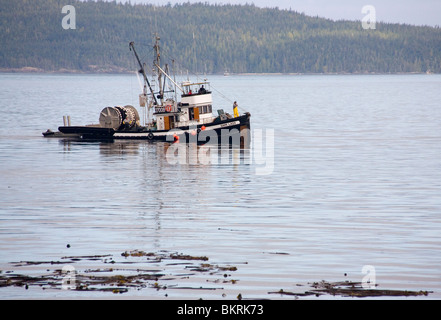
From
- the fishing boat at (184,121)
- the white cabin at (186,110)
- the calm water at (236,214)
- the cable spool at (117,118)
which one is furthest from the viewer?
the cable spool at (117,118)

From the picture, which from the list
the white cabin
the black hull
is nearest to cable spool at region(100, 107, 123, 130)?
the black hull

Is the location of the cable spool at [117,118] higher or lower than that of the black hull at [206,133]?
higher

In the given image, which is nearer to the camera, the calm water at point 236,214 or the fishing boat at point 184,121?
the calm water at point 236,214

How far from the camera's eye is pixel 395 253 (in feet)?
83.8

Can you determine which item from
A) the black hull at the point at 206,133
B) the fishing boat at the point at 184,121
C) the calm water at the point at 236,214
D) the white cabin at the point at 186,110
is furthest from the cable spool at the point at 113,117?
the calm water at the point at 236,214

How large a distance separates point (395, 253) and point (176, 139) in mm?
44613

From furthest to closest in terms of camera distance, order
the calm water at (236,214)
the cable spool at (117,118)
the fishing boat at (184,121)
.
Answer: the cable spool at (117,118)
the fishing boat at (184,121)
the calm water at (236,214)

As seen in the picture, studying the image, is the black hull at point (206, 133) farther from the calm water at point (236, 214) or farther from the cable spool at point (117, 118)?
the calm water at point (236, 214)

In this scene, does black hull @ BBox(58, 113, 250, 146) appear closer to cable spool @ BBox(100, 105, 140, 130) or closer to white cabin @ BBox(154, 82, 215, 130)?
white cabin @ BBox(154, 82, 215, 130)

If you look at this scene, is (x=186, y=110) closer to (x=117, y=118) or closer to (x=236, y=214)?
(x=117, y=118)

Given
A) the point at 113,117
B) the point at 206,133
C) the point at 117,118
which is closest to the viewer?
the point at 206,133

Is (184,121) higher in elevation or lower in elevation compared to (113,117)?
lower

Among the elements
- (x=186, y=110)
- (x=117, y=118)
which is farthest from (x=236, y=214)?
(x=117, y=118)

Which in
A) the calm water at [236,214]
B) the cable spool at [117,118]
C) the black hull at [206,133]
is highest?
the cable spool at [117,118]
